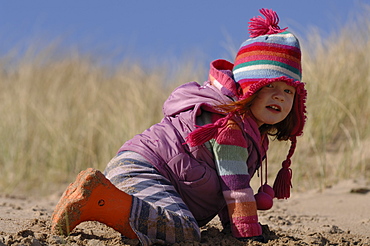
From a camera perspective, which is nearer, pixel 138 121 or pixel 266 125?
pixel 266 125

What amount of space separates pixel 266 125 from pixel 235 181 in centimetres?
47

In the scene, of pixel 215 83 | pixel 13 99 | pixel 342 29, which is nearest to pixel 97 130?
pixel 13 99

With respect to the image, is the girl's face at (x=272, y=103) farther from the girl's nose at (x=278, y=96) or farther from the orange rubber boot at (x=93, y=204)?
the orange rubber boot at (x=93, y=204)

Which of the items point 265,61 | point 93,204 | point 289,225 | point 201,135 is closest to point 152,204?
point 93,204

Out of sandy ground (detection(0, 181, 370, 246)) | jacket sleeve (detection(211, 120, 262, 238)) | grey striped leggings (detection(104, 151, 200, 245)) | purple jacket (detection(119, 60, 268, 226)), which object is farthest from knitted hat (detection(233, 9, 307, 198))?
sandy ground (detection(0, 181, 370, 246))

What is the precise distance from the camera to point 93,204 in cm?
214

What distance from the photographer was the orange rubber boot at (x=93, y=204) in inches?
83.2

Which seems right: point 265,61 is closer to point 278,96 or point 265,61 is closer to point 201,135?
point 278,96

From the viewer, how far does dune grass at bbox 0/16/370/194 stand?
5270mm

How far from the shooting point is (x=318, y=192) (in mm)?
4289

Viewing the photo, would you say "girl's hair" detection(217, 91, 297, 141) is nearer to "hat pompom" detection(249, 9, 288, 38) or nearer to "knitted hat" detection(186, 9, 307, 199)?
"knitted hat" detection(186, 9, 307, 199)

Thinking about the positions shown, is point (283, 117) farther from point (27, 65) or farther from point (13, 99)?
point (27, 65)

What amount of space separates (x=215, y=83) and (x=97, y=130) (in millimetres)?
Answer: 4140

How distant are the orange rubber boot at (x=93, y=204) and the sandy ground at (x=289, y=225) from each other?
75 millimetres
